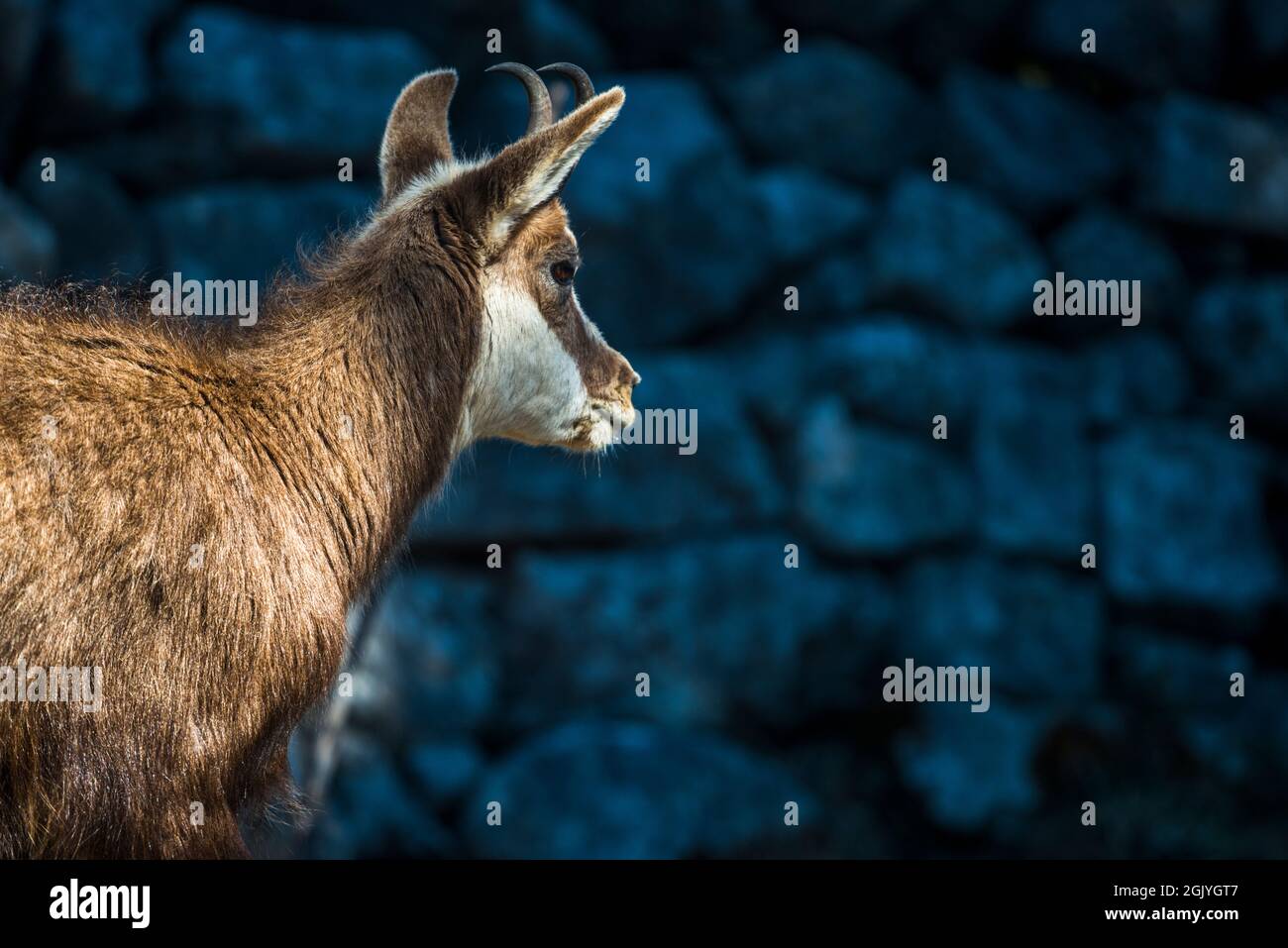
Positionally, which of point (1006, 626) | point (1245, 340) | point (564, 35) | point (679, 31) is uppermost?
point (679, 31)

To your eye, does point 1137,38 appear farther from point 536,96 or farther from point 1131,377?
point 536,96

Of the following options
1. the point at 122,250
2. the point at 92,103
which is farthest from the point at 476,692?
the point at 92,103

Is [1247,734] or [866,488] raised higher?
[866,488]

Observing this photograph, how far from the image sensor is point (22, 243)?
1069 centimetres

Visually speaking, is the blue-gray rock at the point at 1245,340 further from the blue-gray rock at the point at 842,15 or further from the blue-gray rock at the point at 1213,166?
the blue-gray rock at the point at 842,15

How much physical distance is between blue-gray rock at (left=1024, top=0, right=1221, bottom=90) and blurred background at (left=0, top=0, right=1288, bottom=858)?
0.13 ft

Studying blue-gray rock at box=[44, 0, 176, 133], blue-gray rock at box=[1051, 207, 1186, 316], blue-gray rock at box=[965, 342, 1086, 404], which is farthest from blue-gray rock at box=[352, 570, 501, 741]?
blue-gray rock at box=[1051, 207, 1186, 316]

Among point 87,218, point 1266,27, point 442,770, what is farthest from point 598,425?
point 1266,27

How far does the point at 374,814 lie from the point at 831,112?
24.0 ft

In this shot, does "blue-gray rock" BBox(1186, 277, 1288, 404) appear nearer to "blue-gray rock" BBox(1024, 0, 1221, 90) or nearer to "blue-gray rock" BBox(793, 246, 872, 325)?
"blue-gray rock" BBox(1024, 0, 1221, 90)

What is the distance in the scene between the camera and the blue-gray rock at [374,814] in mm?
11516

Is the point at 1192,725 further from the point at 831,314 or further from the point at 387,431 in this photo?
the point at 387,431

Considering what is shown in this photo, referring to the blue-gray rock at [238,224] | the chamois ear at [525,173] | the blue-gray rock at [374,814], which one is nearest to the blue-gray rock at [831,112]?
the blue-gray rock at [238,224]

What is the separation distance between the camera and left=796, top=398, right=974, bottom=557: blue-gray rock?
13414 mm
